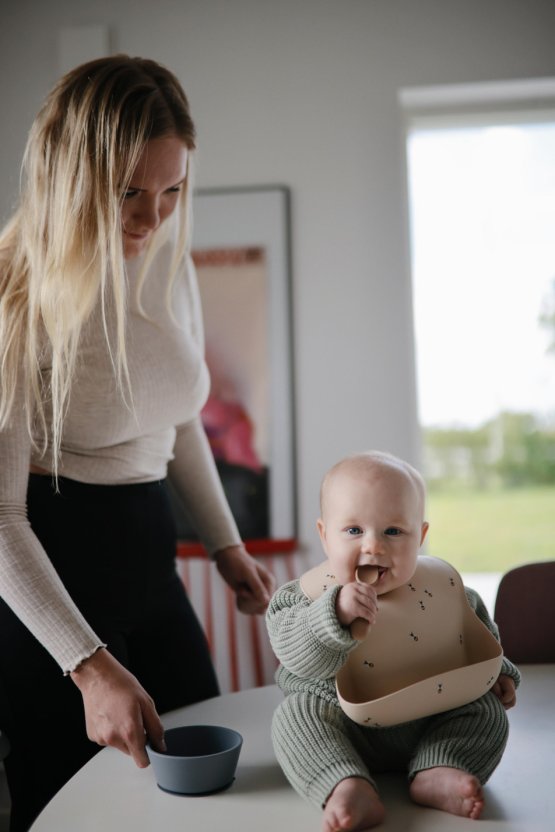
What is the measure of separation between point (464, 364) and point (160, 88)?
1773 mm

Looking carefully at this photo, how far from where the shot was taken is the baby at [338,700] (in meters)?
0.84

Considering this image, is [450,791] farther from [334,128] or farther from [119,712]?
[334,128]

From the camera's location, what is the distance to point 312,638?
0.89m

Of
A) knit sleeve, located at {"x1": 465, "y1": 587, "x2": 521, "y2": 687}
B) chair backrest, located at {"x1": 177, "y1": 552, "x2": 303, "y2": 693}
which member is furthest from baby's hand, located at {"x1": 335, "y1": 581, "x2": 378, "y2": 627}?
chair backrest, located at {"x1": 177, "y1": 552, "x2": 303, "y2": 693}

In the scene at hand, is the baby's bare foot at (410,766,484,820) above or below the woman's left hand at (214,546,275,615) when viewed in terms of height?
below

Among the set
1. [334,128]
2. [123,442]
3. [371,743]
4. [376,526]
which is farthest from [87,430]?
[334,128]

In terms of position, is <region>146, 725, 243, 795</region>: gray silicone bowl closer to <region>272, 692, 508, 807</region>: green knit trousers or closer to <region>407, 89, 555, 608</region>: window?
<region>272, 692, 508, 807</region>: green knit trousers

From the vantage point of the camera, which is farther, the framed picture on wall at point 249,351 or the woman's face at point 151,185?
the framed picture on wall at point 249,351

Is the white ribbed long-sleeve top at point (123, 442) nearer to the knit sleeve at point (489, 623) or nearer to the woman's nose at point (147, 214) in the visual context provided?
the woman's nose at point (147, 214)

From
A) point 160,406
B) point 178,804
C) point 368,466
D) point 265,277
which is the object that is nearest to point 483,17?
point 265,277

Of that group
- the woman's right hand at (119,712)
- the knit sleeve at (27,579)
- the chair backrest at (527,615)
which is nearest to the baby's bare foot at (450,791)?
the woman's right hand at (119,712)

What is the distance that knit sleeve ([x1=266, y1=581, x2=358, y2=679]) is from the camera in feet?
2.83

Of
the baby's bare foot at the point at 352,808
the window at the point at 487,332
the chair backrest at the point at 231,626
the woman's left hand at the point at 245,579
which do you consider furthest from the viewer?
the window at the point at 487,332

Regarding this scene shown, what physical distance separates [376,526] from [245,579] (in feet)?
1.81
